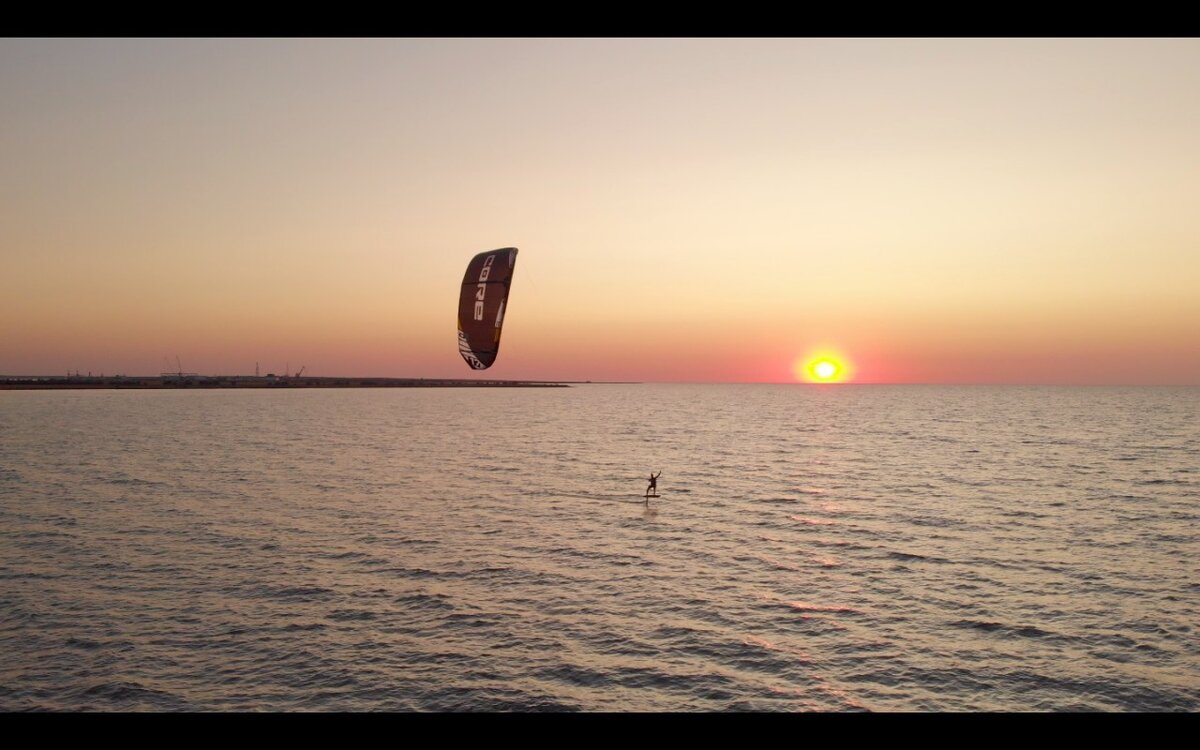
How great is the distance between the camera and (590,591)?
3052 centimetres

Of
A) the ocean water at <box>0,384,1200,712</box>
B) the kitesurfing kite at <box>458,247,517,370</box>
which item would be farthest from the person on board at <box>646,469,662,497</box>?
the kitesurfing kite at <box>458,247,517,370</box>

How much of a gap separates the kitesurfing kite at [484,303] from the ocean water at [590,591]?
940cm

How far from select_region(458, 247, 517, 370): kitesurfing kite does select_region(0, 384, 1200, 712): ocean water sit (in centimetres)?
940

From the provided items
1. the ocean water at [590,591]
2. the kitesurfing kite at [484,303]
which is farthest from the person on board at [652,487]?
the kitesurfing kite at [484,303]

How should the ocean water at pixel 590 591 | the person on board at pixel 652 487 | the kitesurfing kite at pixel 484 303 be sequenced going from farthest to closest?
the person on board at pixel 652 487, the kitesurfing kite at pixel 484 303, the ocean water at pixel 590 591

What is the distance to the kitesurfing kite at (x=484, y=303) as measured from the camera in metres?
30.2

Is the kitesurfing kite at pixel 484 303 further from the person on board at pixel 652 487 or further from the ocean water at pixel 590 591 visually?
the person on board at pixel 652 487

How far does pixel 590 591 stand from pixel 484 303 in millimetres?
11944

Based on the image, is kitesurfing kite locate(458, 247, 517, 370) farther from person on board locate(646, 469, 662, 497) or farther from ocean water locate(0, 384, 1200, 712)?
person on board locate(646, 469, 662, 497)

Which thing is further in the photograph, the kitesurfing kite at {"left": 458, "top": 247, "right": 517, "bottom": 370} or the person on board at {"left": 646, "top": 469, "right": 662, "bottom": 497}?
the person on board at {"left": 646, "top": 469, "right": 662, "bottom": 497}

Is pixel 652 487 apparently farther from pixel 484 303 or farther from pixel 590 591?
pixel 484 303

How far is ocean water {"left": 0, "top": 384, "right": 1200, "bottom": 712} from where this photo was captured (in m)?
21.5
